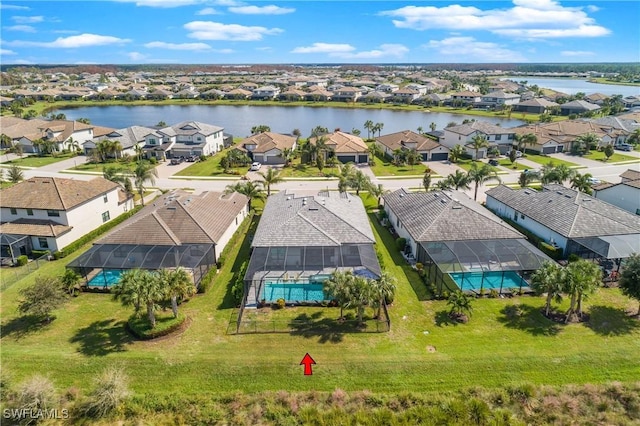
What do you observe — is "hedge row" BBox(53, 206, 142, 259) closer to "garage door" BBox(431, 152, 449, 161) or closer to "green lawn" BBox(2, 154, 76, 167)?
"green lawn" BBox(2, 154, 76, 167)

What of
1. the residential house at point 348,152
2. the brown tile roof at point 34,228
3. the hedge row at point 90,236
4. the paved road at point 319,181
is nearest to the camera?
the hedge row at point 90,236

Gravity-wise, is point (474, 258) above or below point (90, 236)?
above

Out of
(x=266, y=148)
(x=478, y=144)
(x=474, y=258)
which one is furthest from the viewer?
(x=266, y=148)

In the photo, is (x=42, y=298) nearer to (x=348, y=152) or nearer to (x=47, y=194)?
(x=47, y=194)

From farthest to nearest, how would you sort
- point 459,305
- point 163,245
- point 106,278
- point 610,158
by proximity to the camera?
1. point 610,158
2. point 163,245
3. point 106,278
4. point 459,305

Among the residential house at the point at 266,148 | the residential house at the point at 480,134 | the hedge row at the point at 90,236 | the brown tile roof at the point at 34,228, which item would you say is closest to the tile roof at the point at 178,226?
the hedge row at the point at 90,236

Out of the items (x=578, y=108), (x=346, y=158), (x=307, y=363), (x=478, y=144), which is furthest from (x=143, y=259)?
(x=578, y=108)

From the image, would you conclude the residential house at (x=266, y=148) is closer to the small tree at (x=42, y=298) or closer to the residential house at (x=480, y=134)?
the residential house at (x=480, y=134)

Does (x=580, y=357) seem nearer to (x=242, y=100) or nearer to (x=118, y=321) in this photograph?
(x=118, y=321)

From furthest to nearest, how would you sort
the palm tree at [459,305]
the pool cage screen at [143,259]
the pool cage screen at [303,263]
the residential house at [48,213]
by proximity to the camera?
the residential house at [48,213]
the pool cage screen at [143,259]
the pool cage screen at [303,263]
the palm tree at [459,305]
